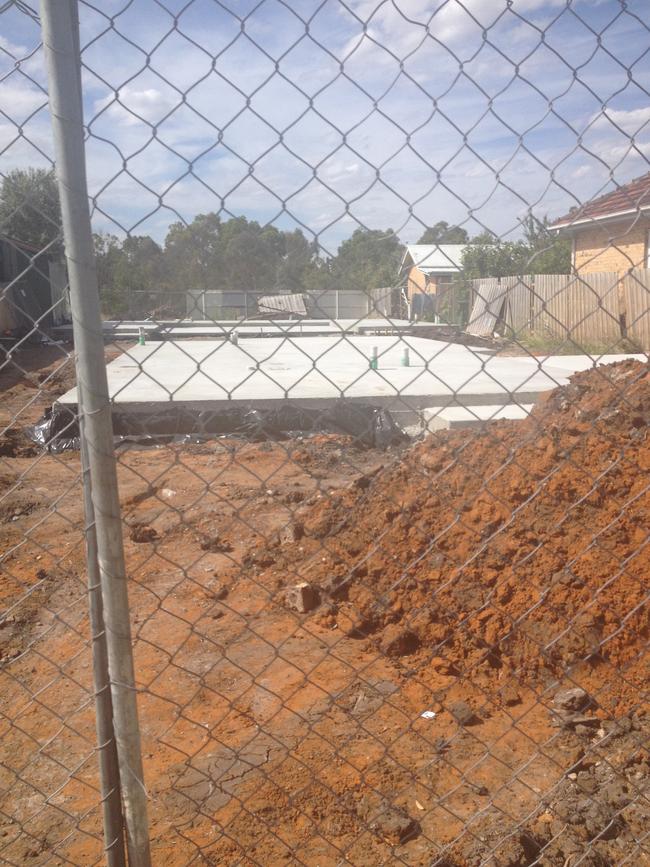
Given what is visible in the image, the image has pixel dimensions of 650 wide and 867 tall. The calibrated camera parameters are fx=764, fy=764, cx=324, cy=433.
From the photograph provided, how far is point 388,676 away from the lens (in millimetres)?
3307

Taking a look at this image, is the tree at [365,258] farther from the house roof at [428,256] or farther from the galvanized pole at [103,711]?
the galvanized pole at [103,711]

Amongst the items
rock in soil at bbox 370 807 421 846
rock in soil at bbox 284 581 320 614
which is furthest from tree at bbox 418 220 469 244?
rock in soil at bbox 284 581 320 614

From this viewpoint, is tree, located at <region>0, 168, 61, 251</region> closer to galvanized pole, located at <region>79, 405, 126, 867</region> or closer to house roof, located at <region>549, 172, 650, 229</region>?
galvanized pole, located at <region>79, 405, 126, 867</region>

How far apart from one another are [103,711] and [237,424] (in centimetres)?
660

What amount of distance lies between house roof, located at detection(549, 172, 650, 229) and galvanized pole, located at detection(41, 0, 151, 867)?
1017 mm

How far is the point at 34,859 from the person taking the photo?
224 centimetres

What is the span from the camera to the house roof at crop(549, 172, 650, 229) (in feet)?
5.70

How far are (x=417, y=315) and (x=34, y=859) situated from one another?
75.7 inches

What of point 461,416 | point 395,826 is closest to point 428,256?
point 395,826

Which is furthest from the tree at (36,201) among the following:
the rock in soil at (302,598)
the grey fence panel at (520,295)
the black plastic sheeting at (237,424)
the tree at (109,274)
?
the black plastic sheeting at (237,424)

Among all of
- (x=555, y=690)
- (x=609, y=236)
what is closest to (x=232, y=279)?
(x=609, y=236)

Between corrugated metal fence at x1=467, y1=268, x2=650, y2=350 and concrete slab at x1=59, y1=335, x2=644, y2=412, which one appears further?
concrete slab at x1=59, y1=335, x2=644, y2=412

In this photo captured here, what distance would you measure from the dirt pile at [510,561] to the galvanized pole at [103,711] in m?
1.29

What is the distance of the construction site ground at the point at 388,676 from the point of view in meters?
2.27
